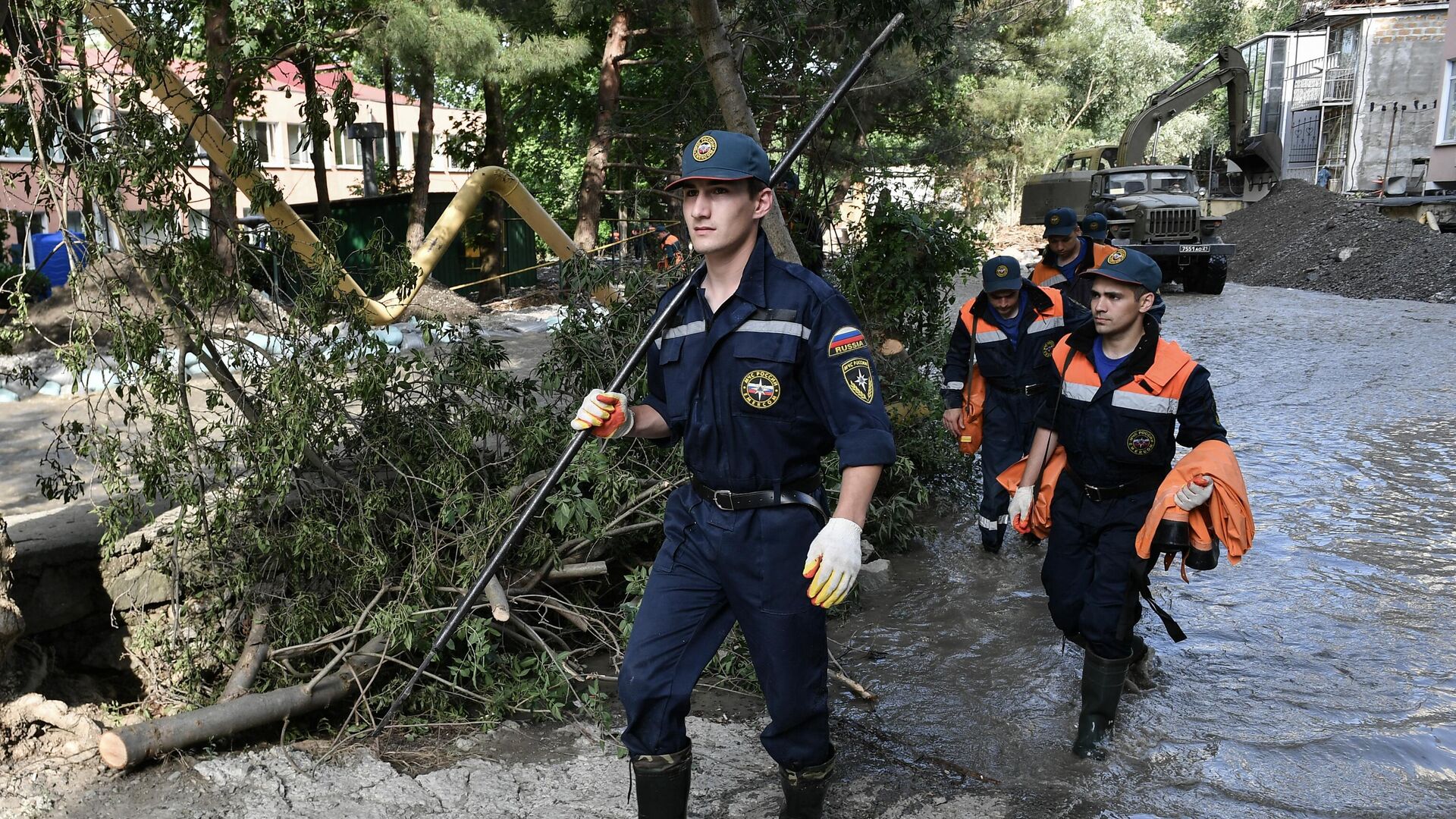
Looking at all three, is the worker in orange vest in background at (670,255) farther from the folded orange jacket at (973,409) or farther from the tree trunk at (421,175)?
the tree trunk at (421,175)

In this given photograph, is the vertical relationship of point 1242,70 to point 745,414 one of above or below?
above

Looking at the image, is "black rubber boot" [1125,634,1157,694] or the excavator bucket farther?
the excavator bucket

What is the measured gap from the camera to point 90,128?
4.10 metres

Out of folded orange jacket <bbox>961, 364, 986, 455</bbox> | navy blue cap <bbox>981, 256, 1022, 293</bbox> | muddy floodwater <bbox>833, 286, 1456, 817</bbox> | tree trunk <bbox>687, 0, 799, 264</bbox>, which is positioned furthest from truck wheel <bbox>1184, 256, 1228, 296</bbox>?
tree trunk <bbox>687, 0, 799, 264</bbox>

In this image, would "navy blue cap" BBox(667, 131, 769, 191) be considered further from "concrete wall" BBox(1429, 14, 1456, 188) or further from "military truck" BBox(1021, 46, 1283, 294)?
"concrete wall" BBox(1429, 14, 1456, 188)

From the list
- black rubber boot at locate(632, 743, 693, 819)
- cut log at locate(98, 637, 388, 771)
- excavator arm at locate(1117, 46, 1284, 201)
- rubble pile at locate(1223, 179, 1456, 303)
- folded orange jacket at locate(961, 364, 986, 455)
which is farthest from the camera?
excavator arm at locate(1117, 46, 1284, 201)

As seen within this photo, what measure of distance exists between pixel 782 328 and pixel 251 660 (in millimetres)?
2581

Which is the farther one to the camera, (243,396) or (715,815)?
(243,396)

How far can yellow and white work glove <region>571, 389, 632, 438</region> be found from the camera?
10.1 feet

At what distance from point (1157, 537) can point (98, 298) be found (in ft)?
12.2

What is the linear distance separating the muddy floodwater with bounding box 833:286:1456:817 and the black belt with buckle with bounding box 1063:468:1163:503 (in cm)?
88

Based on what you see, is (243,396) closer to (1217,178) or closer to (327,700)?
(327,700)

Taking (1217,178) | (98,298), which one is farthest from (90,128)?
(1217,178)

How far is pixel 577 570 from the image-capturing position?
15.2 feet
